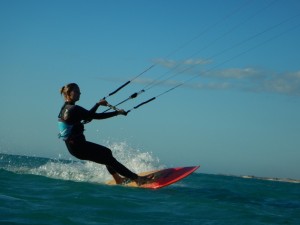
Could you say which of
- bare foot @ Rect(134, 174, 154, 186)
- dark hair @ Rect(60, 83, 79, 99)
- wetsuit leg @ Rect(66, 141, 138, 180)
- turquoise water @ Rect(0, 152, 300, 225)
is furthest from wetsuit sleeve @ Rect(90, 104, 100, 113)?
bare foot @ Rect(134, 174, 154, 186)

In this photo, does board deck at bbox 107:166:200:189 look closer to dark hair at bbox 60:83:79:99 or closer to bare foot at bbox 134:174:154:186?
bare foot at bbox 134:174:154:186

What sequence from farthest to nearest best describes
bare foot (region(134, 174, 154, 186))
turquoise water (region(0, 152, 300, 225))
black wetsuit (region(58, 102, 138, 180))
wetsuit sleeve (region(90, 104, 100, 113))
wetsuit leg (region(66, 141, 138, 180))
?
bare foot (region(134, 174, 154, 186)), wetsuit leg (region(66, 141, 138, 180)), wetsuit sleeve (region(90, 104, 100, 113)), black wetsuit (region(58, 102, 138, 180)), turquoise water (region(0, 152, 300, 225))

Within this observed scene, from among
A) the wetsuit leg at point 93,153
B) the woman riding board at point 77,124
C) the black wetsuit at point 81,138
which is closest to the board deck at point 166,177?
the wetsuit leg at point 93,153

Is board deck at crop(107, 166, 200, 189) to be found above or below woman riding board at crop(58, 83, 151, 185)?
below

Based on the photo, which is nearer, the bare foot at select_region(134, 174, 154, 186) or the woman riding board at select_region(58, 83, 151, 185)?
the woman riding board at select_region(58, 83, 151, 185)

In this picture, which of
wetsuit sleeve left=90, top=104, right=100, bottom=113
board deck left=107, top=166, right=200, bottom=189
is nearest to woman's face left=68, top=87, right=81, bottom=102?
wetsuit sleeve left=90, top=104, right=100, bottom=113

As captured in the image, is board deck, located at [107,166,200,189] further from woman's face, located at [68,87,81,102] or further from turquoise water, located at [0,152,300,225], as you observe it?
woman's face, located at [68,87,81,102]

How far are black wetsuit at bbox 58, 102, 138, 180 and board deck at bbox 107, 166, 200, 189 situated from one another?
1.22 m

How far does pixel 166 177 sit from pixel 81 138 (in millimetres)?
2923

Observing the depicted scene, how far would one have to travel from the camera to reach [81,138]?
8.93 meters

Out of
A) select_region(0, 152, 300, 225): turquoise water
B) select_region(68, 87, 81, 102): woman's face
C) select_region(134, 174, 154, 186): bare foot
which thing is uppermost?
select_region(68, 87, 81, 102): woman's face

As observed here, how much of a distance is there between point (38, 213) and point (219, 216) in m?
2.91

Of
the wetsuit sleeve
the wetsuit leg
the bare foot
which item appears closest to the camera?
the wetsuit sleeve

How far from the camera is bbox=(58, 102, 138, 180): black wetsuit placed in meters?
8.55
